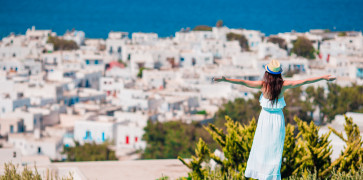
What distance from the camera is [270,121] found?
14.6 ft

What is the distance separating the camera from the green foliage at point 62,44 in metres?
49.1

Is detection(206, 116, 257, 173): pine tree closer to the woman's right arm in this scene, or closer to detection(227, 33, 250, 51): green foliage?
the woman's right arm

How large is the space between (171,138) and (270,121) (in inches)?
643

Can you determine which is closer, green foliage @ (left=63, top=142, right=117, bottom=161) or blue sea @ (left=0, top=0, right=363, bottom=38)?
green foliage @ (left=63, top=142, right=117, bottom=161)

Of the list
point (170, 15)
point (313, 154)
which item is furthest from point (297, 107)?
point (170, 15)

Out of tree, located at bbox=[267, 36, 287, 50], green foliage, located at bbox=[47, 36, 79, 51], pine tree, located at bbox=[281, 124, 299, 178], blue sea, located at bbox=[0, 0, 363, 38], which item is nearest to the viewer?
pine tree, located at bbox=[281, 124, 299, 178]

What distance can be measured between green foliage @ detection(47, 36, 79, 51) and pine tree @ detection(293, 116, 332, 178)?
4449 centimetres

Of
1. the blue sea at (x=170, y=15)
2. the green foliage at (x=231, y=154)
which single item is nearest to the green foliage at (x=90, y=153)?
the green foliage at (x=231, y=154)

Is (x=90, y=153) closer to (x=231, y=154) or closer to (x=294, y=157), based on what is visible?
(x=231, y=154)

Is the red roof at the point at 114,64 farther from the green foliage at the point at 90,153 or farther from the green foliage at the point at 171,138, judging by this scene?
the green foliage at the point at 90,153

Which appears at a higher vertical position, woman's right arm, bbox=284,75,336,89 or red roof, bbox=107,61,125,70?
red roof, bbox=107,61,125,70

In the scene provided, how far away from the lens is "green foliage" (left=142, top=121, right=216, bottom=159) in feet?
65.7

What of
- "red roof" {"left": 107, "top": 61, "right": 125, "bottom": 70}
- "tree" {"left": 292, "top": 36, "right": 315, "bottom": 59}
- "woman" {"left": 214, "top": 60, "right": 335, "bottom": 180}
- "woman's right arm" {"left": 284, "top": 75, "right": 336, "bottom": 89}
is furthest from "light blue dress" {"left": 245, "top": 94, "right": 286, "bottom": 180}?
"tree" {"left": 292, "top": 36, "right": 315, "bottom": 59}

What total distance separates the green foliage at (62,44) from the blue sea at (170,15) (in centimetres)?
4230
